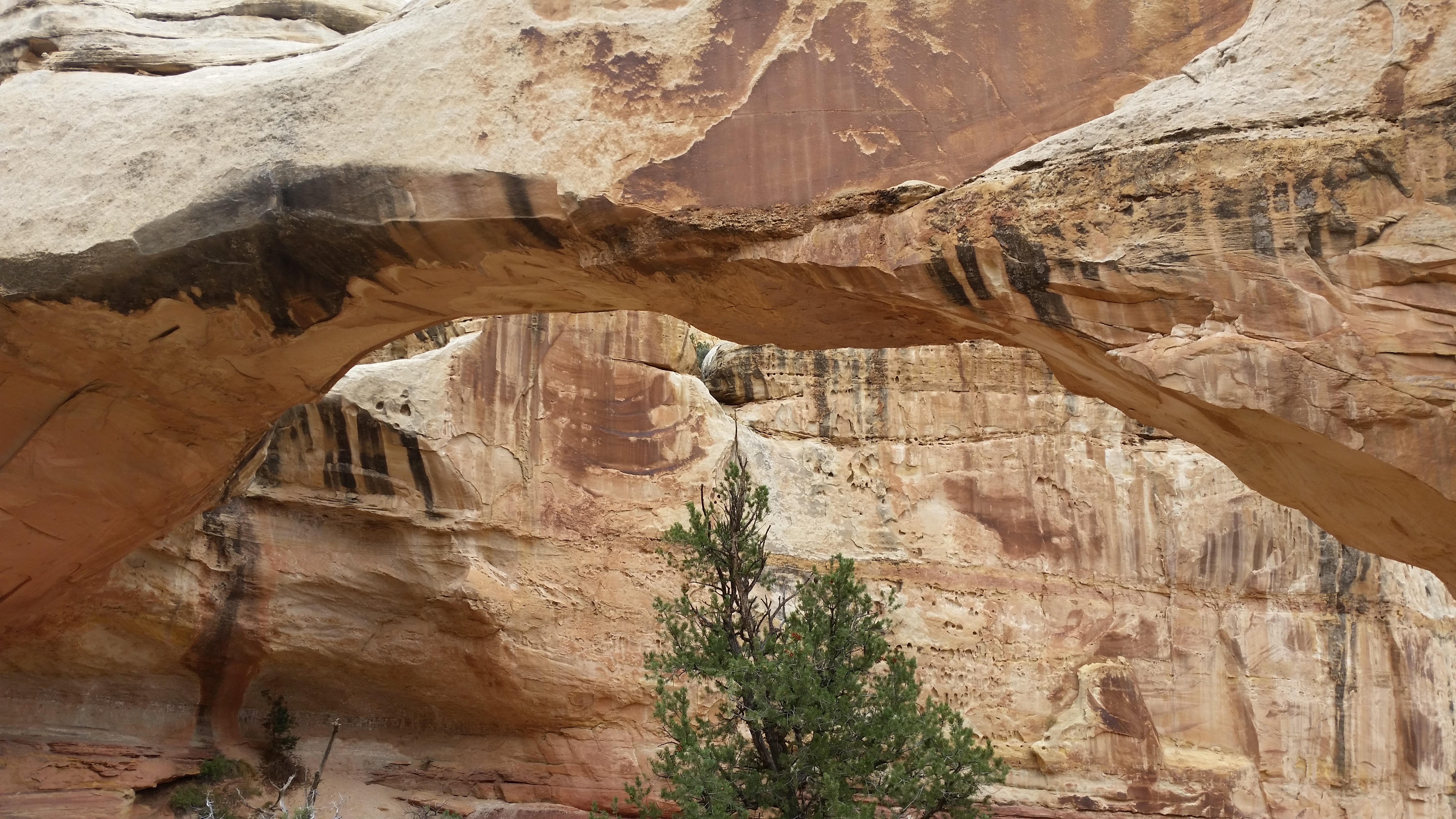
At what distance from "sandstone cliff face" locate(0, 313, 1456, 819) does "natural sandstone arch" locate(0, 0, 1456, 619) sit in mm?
2736

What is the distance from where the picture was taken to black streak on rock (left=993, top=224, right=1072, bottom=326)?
16.6 ft

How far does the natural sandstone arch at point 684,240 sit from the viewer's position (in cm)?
454

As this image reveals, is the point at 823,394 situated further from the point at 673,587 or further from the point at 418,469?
the point at 418,469

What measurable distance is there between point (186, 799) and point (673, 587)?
499 centimetres

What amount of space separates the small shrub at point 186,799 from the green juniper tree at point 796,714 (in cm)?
453

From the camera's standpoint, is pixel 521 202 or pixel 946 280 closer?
pixel 946 280

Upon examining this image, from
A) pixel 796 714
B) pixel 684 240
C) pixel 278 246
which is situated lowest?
pixel 796 714

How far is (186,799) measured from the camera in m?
10.7

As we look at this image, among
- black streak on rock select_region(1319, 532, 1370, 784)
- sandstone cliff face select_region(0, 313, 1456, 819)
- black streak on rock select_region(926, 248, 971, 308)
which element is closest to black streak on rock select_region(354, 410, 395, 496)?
sandstone cliff face select_region(0, 313, 1456, 819)

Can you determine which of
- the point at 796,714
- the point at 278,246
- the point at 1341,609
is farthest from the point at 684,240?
the point at 1341,609

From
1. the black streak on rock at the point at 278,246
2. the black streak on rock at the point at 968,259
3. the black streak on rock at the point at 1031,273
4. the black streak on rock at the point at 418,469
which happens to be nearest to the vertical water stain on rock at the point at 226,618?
the black streak on rock at the point at 418,469

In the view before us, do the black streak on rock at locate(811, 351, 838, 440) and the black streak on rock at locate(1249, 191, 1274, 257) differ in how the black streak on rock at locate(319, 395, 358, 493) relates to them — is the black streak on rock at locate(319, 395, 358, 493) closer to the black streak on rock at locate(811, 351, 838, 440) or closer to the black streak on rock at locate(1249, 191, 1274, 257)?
the black streak on rock at locate(811, 351, 838, 440)

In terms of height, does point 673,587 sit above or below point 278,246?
below

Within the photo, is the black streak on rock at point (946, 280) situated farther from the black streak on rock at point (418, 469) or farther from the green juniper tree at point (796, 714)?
the black streak on rock at point (418, 469)
